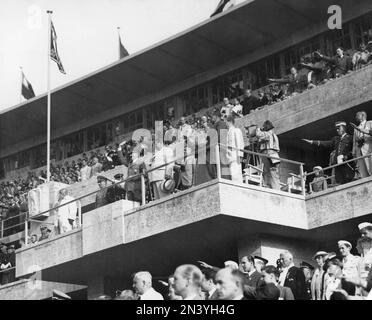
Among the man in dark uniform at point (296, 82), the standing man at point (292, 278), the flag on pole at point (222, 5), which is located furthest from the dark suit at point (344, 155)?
the flag on pole at point (222, 5)

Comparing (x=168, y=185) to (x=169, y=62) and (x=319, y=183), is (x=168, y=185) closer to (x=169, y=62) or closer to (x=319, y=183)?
(x=319, y=183)

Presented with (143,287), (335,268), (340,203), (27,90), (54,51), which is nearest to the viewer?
(143,287)

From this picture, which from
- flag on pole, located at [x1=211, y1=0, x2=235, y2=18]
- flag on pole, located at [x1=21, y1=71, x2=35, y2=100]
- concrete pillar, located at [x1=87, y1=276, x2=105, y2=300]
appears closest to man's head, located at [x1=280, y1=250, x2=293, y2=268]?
concrete pillar, located at [x1=87, y1=276, x2=105, y2=300]

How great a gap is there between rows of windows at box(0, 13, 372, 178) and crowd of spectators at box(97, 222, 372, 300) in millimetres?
10031

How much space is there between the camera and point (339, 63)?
759 inches

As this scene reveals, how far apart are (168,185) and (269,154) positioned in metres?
2.03

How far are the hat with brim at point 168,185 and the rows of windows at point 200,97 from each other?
7.49 metres

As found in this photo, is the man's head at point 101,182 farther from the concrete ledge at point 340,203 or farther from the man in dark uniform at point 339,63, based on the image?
the man in dark uniform at point 339,63

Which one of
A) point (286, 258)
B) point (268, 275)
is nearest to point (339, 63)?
point (286, 258)

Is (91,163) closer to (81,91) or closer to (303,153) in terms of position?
(81,91)

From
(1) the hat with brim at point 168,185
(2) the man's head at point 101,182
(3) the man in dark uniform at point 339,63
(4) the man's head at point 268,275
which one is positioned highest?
(3) the man in dark uniform at point 339,63

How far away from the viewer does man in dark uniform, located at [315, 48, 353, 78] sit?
19062 mm

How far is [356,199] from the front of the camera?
51.5 ft

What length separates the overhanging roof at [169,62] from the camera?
2291 cm
